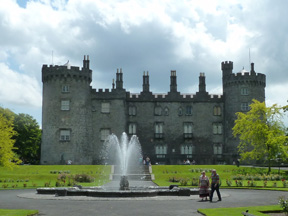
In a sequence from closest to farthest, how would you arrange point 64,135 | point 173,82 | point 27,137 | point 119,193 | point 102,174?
point 119,193, point 102,174, point 64,135, point 173,82, point 27,137

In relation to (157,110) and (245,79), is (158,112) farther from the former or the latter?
(245,79)

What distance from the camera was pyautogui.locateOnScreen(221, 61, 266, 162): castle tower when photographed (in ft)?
190

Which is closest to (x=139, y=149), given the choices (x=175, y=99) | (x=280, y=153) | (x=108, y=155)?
(x=108, y=155)

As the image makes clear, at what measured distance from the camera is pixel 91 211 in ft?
53.8

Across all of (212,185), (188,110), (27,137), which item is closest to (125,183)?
(212,185)

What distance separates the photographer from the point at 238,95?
191 feet

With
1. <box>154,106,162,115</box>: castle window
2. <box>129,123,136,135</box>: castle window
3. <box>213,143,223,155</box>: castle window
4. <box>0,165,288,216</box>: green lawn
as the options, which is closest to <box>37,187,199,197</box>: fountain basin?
<box>0,165,288,216</box>: green lawn

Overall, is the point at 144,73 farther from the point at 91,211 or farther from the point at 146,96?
the point at 91,211

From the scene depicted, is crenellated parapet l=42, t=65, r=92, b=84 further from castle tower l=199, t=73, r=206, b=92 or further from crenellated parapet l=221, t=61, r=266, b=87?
crenellated parapet l=221, t=61, r=266, b=87

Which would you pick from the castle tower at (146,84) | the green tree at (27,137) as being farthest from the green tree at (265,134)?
the green tree at (27,137)

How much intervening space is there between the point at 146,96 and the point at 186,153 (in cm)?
1069

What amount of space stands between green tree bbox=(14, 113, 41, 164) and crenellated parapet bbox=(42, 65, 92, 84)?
663 inches

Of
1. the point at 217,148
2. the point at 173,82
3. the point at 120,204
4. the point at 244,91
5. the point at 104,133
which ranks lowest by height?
the point at 120,204

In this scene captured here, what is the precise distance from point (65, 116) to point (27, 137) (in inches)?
730
